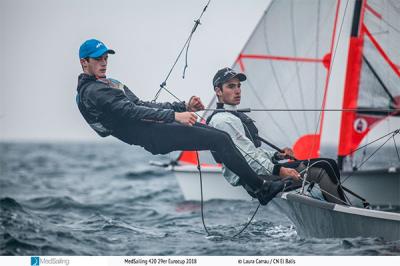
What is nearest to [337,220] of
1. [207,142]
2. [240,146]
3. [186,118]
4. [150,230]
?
[240,146]

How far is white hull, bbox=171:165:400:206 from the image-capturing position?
266 inches

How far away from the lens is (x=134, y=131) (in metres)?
4.31

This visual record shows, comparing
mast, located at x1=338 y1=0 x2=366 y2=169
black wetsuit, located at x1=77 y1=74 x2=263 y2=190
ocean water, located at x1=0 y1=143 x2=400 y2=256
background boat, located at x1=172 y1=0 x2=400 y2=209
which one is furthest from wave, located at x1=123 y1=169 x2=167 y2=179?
black wetsuit, located at x1=77 y1=74 x2=263 y2=190

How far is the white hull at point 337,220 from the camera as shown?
13.5 feet

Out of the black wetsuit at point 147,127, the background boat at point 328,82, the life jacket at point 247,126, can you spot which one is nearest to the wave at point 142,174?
the background boat at point 328,82

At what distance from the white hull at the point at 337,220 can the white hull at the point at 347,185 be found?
216 centimetres

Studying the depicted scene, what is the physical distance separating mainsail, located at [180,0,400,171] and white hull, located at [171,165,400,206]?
1.04 feet

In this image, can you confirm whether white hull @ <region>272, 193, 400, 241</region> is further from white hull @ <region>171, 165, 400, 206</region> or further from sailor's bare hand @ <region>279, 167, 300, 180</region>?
white hull @ <region>171, 165, 400, 206</region>

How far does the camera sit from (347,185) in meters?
6.55

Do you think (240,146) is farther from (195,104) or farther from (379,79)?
(379,79)

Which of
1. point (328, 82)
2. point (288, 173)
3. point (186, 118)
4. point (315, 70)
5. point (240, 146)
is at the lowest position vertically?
point (288, 173)

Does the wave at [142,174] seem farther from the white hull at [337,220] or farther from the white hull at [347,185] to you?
the white hull at [337,220]

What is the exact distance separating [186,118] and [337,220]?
1.01 metres
